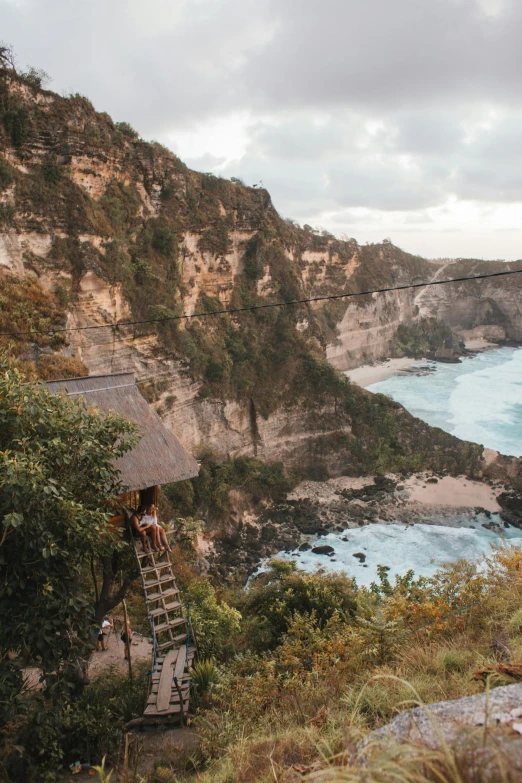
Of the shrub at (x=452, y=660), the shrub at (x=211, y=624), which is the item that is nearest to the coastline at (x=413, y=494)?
the shrub at (x=211, y=624)

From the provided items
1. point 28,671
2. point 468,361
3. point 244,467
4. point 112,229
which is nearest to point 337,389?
point 244,467

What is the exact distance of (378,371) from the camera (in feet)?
203

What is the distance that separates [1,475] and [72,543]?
130 cm

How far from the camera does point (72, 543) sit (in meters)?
6.27

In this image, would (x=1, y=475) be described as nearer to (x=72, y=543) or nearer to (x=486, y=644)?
(x=72, y=543)

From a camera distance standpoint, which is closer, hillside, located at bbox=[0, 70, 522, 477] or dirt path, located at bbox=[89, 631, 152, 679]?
dirt path, located at bbox=[89, 631, 152, 679]

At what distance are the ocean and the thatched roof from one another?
16.9ft

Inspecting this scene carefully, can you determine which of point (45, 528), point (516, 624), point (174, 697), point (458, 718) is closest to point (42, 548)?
point (45, 528)

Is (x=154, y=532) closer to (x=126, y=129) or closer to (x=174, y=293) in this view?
(x=174, y=293)

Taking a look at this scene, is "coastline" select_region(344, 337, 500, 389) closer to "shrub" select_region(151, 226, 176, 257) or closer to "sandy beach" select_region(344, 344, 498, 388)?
"sandy beach" select_region(344, 344, 498, 388)

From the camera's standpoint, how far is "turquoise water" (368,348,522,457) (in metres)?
42.4

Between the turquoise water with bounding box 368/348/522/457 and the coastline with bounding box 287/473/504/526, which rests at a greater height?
the turquoise water with bounding box 368/348/522/457

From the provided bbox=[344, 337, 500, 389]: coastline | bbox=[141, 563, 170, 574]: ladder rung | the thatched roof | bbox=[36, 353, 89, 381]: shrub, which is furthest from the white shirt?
bbox=[344, 337, 500, 389]: coastline

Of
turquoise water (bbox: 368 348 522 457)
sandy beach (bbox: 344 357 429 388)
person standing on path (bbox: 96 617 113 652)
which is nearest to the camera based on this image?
person standing on path (bbox: 96 617 113 652)
